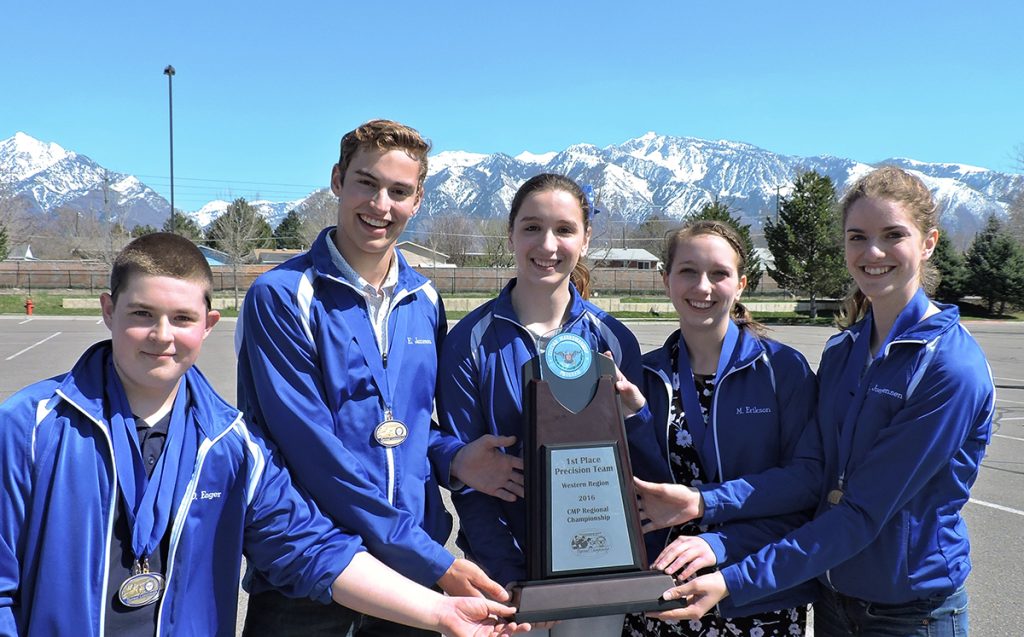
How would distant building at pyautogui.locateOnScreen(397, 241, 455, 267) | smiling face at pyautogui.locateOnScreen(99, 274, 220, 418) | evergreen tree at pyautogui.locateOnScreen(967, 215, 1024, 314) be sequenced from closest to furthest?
smiling face at pyautogui.locateOnScreen(99, 274, 220, 418) → evergreen tree at pyautogui.locateOnScreen(967, 215, 1024, 314) → distant building at pyautogui.locateOnScreen(397, 241, 455, 267)

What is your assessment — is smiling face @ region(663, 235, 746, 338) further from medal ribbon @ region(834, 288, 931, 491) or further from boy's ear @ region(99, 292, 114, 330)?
boy's ear @ region(99, 292, 114, 330)

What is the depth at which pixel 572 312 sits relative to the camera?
3.17 metres

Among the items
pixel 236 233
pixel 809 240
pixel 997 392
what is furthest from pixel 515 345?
pixel 236 233

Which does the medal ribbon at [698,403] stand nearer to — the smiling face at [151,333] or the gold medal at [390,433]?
the gold medal at [390,433]

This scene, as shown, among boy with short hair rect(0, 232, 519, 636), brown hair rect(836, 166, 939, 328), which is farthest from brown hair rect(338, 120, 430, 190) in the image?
brown hair rect(836, 166, 939, 328)

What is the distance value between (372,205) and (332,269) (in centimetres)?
29

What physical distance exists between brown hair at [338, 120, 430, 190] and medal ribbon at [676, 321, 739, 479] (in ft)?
4.24

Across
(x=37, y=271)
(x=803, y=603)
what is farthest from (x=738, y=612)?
(x=37, y=271)

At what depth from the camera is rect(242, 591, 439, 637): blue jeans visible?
2.81 metres

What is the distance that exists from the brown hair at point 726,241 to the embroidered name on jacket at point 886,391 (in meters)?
0.54

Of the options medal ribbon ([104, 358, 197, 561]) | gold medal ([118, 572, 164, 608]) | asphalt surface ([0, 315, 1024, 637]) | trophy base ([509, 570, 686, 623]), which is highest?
medal ribbon ([104, 358, 197, 561])

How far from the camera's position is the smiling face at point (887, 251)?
2744 mm

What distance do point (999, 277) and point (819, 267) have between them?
10.1m

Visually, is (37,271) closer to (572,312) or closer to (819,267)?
(819,267)
